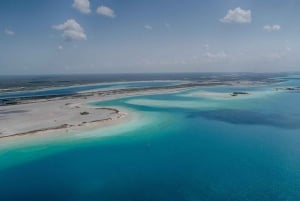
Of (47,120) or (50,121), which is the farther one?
(47,120)

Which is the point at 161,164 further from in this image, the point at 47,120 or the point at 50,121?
the point at 47,120

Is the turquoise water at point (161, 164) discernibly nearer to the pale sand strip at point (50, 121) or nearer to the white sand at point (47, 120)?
the pale sand strip at point (50, 121)

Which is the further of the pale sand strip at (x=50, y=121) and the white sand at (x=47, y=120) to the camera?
the white sand at (x=47, y=120)

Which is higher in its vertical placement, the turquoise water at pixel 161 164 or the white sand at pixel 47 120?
the white sand at pixel 47 120

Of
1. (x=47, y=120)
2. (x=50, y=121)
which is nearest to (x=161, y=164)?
(x=50, y=121)

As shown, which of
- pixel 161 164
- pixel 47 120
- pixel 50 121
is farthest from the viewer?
pixel 47 120

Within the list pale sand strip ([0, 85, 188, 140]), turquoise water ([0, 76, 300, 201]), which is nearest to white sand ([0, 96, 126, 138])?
pale sand strip ([0, 85, 188, 140])

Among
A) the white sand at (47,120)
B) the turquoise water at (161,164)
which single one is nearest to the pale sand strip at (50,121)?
the white sand at (47,120)

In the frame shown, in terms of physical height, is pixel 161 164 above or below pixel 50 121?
below
